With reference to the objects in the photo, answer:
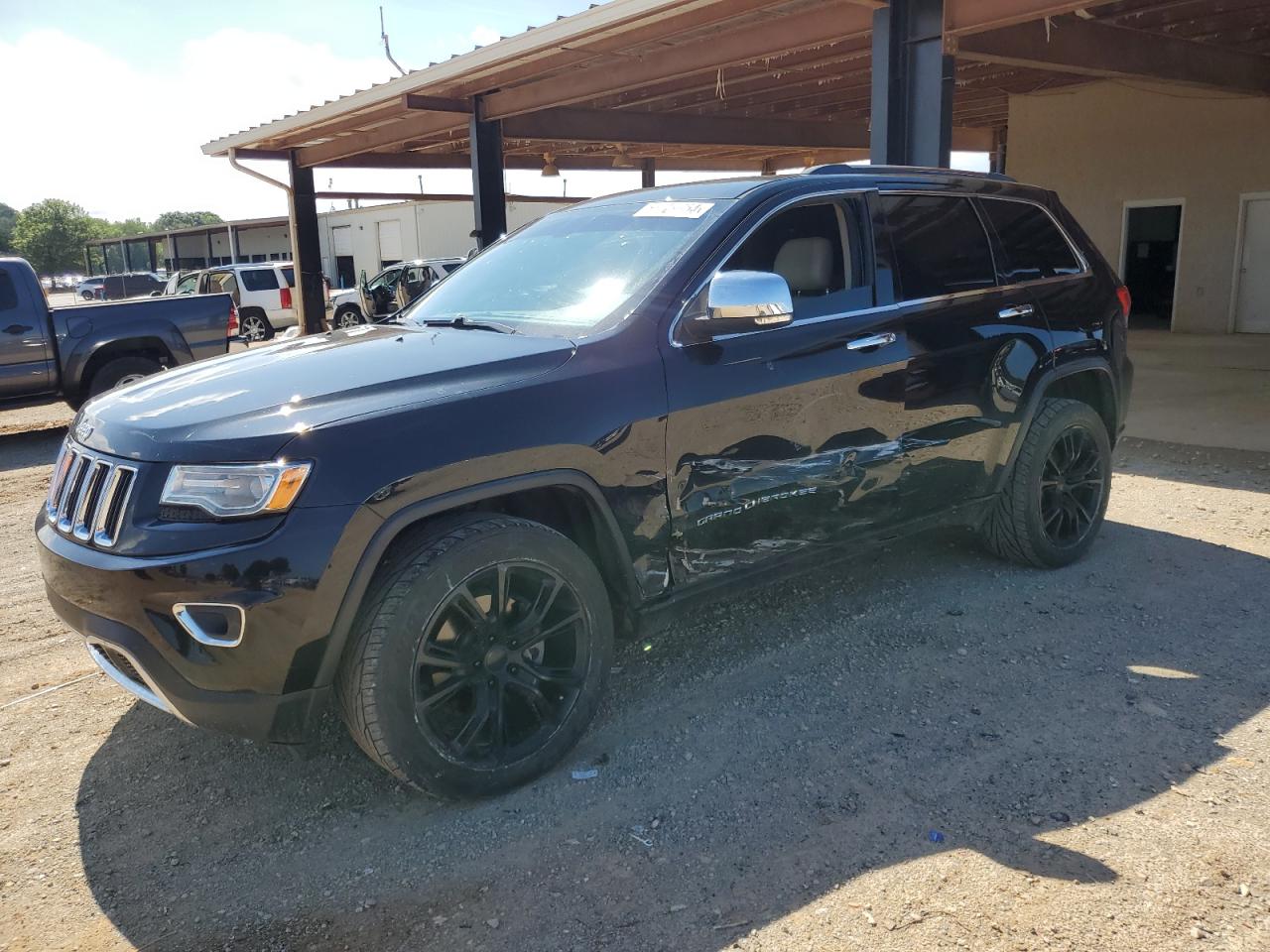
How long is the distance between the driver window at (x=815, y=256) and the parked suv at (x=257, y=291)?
21.8 m

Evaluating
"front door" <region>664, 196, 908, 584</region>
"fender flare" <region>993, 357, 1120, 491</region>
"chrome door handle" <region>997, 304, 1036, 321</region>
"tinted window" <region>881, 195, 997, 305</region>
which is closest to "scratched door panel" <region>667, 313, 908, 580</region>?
"front door" <region>664, 196, 908, 584</region>

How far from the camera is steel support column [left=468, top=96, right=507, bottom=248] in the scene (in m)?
13.3

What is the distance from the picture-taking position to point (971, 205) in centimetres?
463

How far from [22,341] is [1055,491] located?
31.5 feet

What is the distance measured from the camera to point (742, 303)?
3.34 metres

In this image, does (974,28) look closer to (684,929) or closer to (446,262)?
(684,929)

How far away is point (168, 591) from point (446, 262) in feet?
64.7

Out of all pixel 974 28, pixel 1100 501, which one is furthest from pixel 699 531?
pixel 974 28

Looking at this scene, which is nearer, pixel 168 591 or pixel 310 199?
pixel 168 591

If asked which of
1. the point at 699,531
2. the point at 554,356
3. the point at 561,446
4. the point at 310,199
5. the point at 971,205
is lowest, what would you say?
the point at 699,531

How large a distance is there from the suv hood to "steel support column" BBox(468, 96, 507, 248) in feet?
33.5

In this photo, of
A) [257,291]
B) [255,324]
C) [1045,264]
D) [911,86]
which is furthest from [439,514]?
[257,291]

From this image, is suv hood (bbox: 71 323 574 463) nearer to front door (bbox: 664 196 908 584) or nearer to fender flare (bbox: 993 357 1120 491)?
front door (bbox: 664 196 908 584)

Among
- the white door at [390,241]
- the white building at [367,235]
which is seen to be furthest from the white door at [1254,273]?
the white door at [390,241]
